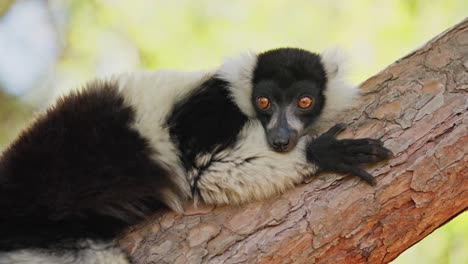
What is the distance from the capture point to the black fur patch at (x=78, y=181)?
3.33 meters

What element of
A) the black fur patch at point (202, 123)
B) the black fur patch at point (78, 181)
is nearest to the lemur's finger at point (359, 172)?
the black fur patch at point (202, 123)

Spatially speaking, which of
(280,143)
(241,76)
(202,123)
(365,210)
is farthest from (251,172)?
(241,76)

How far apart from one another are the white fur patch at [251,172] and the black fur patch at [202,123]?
0.07m

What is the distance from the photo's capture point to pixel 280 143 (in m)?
3.46

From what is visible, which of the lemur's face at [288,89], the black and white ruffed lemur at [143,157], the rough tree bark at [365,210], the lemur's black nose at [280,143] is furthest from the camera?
the lemur's face at [288,89]

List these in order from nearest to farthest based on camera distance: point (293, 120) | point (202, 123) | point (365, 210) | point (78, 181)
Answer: point (365, 210)
point (78, 181)
point (202, 123)
point (293, 120)

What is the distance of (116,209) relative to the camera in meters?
3.41

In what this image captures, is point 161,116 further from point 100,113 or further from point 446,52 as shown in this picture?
point 446,52

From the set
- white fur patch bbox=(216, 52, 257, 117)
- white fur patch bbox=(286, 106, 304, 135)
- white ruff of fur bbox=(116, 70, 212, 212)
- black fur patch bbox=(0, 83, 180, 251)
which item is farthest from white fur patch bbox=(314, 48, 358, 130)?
black fur patch bbox=(0, 83, 180, 251)

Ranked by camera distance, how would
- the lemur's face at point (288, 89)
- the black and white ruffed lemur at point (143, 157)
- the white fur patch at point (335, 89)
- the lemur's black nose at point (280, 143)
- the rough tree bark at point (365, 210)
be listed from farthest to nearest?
1. the lemur's face at point (288, 89)
2. the white fur patch at point (335, 89)
3. the lemur's black nose at point (280, 143)
4. the black and white ruffed lemur at point (143, 157)
5. the rough tree bark at point (365, 210)

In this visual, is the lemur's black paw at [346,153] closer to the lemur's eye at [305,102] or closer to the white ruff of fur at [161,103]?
the lemur's eye at [305,102]

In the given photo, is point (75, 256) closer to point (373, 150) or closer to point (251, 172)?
point (251, 172)

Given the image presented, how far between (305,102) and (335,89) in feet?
0.66

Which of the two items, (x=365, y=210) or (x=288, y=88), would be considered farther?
(x=288, y=88)
